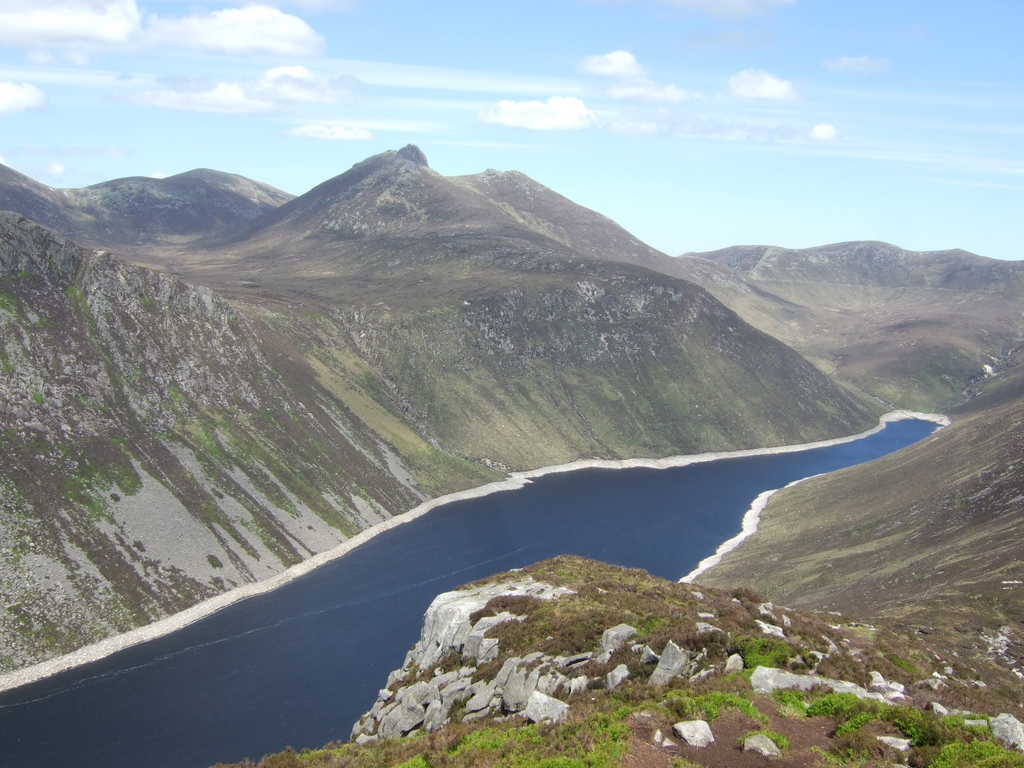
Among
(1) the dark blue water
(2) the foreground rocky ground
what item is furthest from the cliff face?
(2) the foreground rocky ground

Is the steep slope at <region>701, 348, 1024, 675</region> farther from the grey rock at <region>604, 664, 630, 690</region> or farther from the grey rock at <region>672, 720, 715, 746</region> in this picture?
the grey rock at <region>672, 720, 715, 746</region>

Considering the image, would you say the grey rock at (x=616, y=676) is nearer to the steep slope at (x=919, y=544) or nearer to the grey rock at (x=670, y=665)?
the grey rock at (x=670, y=665)

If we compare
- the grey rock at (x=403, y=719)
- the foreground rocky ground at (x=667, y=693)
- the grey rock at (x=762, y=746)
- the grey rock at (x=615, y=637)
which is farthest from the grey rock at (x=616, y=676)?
the grey rock at (x=403, y=719)

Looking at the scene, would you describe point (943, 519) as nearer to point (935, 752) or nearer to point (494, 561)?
point (494, 561)

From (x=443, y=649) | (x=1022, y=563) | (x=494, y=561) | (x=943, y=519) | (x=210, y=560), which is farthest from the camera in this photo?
(x=494, y=561)

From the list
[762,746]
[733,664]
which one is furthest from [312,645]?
[762,746]

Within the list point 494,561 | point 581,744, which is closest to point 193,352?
point 494,561
